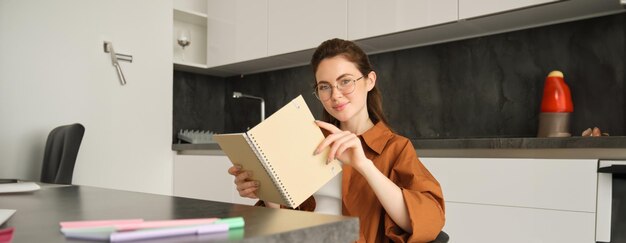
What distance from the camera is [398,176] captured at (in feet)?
3.63

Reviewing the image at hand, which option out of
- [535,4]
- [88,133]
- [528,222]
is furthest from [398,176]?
[88,133]

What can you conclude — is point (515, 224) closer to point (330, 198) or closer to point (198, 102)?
point (330, 198)

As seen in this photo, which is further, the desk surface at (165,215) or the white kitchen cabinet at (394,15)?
the white kitchen cabinet at (394,15)

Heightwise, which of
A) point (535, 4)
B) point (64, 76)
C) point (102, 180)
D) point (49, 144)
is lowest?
point (102, 180)

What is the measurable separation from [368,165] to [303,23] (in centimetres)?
179

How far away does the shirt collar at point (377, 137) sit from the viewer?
1.18 m

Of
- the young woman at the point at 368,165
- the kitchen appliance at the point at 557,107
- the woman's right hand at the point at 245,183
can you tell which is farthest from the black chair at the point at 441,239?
the kitchen appliance at the point at 557,107

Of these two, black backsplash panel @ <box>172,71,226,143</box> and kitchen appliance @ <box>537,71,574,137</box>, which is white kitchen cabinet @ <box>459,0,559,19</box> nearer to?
kitchen appliance @ <box>537,71,574,137</box>

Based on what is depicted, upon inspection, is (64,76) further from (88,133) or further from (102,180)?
(102,180)

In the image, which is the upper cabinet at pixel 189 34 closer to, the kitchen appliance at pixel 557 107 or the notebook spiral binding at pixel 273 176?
the kitchen appliance at pixel 557 107

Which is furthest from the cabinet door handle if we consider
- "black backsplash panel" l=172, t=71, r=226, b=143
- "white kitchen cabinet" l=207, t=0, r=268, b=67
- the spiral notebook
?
"black backsplash panel" l=172, t=71, r=226, b=143

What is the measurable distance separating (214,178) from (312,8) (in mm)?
1077

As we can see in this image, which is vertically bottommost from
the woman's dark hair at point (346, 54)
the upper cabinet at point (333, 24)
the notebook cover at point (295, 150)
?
the notebook cover at point (295, 150)

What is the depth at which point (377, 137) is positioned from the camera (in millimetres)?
1206
